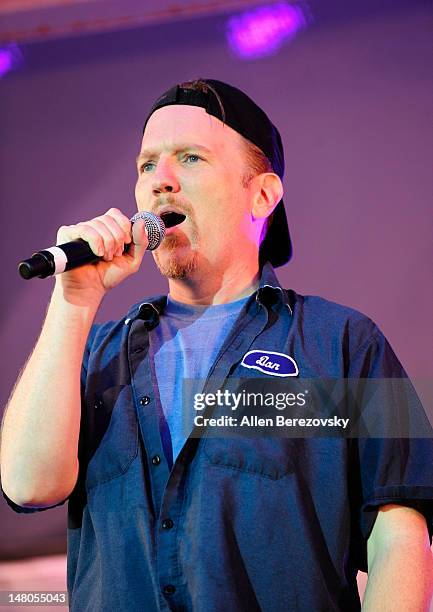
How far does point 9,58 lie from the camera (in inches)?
94.5

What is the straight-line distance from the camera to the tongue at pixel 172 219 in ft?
5.88

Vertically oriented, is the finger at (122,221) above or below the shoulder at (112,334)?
above

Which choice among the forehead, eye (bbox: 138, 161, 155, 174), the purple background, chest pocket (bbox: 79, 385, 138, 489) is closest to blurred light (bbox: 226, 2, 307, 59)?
A: the purple background

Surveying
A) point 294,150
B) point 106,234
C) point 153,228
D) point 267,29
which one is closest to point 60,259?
point 106,234

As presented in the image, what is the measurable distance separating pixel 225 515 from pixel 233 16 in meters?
1.30

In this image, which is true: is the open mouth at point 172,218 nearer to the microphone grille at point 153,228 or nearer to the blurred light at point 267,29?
the microphone grille at point 153,228

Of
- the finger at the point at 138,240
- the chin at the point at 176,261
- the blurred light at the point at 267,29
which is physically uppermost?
the blurred light at the point at 267,29

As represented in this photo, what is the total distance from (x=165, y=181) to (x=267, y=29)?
610mm

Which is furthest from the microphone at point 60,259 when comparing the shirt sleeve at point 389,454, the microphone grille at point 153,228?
the shirt sleeve at point 389,454

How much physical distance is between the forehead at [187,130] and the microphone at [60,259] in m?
0.29

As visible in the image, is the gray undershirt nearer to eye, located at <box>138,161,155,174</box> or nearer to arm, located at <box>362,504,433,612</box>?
eye, located at <box>138,161,155,174</box>

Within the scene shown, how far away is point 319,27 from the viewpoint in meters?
2.13

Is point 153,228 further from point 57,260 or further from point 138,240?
point 57,260

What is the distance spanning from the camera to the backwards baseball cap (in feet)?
6.25
